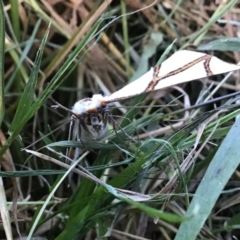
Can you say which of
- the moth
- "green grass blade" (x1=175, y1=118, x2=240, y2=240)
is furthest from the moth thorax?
"green grass blade" (x1=175, y1=118, x2=240, y2=240)

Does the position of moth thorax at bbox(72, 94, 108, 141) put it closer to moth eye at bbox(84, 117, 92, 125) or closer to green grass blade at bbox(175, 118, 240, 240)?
moth eye at bbox(84, 117, 92, 125)

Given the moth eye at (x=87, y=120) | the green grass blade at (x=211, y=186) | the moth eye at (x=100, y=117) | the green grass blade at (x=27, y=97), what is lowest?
the green grass blade at (x=211, y=186)

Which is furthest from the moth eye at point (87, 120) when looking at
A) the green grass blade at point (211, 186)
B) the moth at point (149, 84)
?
the green grass blade at point (211, 186)

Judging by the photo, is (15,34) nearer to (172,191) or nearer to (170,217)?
(172,191)

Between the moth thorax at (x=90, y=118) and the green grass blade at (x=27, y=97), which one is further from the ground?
the green grass blade at (x=27, y=97)

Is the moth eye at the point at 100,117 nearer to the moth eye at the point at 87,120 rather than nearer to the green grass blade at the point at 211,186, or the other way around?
the moth eye at the point at 87,120

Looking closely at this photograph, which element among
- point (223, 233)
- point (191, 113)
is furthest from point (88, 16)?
point (223, 233)
